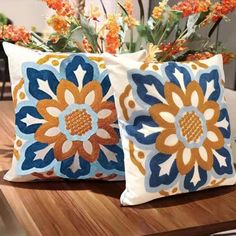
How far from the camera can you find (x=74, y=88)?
3.69ft

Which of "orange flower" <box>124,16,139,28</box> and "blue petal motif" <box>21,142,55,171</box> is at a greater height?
"orange flower" <box>124,16,139,28</box>

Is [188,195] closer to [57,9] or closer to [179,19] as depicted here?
[179,19]

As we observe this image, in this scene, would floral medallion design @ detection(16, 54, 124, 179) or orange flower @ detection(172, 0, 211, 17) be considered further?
orange flower @ detection(172, 0, 211, 17)

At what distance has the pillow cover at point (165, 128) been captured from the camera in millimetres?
1025

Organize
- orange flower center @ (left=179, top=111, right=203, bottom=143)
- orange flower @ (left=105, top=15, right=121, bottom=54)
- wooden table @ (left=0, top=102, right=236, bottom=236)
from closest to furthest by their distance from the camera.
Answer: wooden table @ (left=0, top=102, right=236, bottom=236) < orange flower center @ (left=179, top=111, right=203, bottom=143) < orange flower @ (left=105, top=15, right=121, bottom=54)

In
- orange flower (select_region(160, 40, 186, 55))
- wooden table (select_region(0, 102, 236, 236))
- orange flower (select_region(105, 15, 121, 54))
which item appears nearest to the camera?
wooden table (select_region(0, 102, 236, 236))

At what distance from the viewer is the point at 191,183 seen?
1.08m

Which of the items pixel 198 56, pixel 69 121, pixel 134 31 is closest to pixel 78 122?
pixel 69 121

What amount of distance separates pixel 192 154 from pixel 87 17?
20.9 inches

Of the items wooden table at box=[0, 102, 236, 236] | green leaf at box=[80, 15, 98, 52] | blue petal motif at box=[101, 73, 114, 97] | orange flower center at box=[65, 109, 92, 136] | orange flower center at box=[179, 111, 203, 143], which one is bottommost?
wooden table at box=[0, 102, 236, 236]

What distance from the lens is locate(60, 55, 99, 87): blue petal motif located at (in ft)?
3.69

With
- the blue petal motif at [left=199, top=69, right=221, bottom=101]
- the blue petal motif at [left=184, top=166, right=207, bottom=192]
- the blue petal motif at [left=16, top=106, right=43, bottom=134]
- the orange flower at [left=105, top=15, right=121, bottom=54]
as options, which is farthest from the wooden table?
the orange flower at [left=105, top=15, right=121, bottom=54]

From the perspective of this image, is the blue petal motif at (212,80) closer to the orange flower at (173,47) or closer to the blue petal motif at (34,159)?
the orange flower at (173,47)

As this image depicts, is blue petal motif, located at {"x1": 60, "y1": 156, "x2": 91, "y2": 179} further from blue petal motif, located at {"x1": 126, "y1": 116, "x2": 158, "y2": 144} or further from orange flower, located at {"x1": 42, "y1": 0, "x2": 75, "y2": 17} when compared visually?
A: orange flower, located at {"x1": 42, "y1": 0, "x2": 75, "y2": 17}
